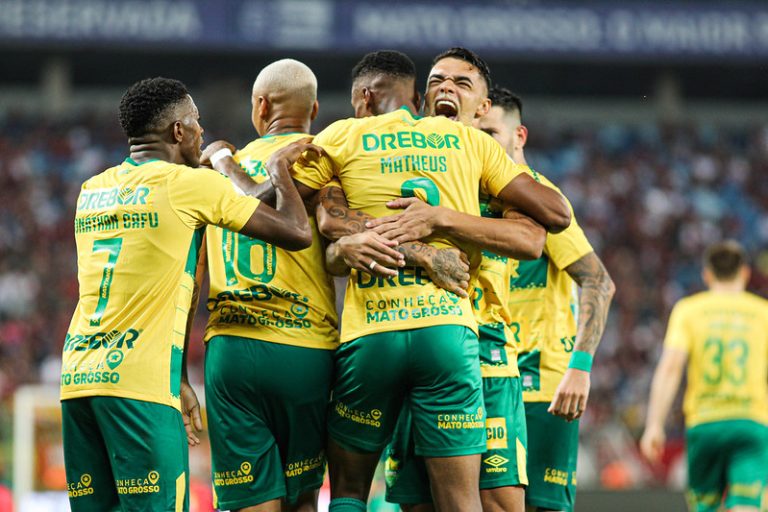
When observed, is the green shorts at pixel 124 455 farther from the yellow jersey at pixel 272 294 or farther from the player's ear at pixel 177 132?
the player's ear at pixel 177 132

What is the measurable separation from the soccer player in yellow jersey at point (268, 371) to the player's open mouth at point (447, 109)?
846mm

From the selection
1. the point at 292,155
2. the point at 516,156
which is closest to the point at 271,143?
the point at 292,155

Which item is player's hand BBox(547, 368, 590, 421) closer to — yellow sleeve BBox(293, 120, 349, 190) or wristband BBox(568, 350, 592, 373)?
wristband BBox(568, 350, 592, 373)

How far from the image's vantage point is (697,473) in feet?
26.1

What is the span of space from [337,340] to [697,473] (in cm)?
403

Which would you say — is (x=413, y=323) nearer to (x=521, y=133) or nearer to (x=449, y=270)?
(x=449, y=270)

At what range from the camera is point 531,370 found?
19.3ft

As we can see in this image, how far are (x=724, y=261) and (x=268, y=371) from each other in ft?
14.4

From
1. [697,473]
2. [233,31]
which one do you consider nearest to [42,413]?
[697,473]

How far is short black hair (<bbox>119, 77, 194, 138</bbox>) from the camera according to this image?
4.71 m

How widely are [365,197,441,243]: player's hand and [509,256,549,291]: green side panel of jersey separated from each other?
1.40m

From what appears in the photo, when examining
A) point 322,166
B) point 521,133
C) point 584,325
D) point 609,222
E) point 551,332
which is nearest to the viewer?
point 322,166

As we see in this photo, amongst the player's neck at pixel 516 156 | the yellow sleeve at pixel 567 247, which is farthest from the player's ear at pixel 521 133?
the yellow sleeve at pixel 567 247

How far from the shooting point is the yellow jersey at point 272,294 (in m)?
4.95
